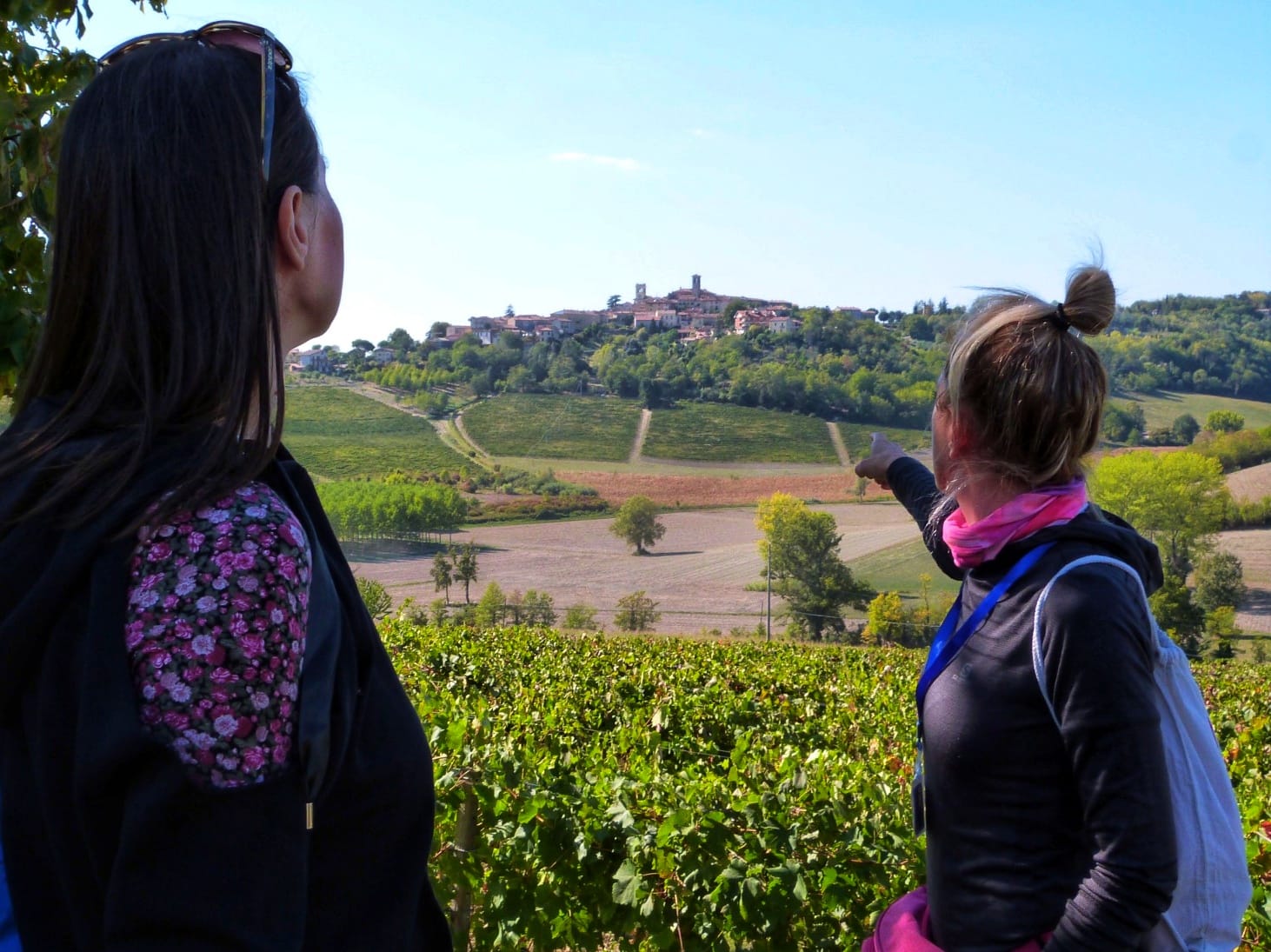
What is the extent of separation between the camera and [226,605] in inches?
30.9

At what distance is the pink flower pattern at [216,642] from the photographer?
0.78m

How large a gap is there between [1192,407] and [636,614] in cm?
5630

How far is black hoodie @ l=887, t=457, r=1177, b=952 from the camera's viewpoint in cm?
127

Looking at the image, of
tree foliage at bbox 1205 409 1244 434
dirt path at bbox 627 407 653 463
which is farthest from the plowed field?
tree foliage at bbox 1205 409 1244 434

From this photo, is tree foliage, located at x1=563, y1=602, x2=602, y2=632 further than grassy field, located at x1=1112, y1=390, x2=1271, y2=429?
No

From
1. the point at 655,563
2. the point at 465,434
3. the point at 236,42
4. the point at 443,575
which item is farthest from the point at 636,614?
the point at 236,42

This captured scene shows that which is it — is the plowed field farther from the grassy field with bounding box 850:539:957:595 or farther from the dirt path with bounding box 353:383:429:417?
the dirt path with bounding box 353:383:429:417

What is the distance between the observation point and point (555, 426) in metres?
92.6

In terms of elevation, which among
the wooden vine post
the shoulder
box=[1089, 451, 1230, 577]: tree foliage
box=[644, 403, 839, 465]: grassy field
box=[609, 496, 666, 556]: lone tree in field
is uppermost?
the shoulder

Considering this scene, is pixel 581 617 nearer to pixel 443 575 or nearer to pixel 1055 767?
pixel 443 575

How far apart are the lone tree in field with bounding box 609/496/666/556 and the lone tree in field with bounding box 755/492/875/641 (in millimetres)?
9202

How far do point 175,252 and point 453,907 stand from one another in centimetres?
228

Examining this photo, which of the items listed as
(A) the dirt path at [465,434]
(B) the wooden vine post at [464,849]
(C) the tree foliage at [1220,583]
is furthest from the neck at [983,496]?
(A) the dirt path at [465,434]

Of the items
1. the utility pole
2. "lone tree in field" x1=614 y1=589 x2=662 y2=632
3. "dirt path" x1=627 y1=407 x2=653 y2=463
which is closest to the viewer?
"lone tree in field" x1=614 y1=589 x2=662 y2=632
